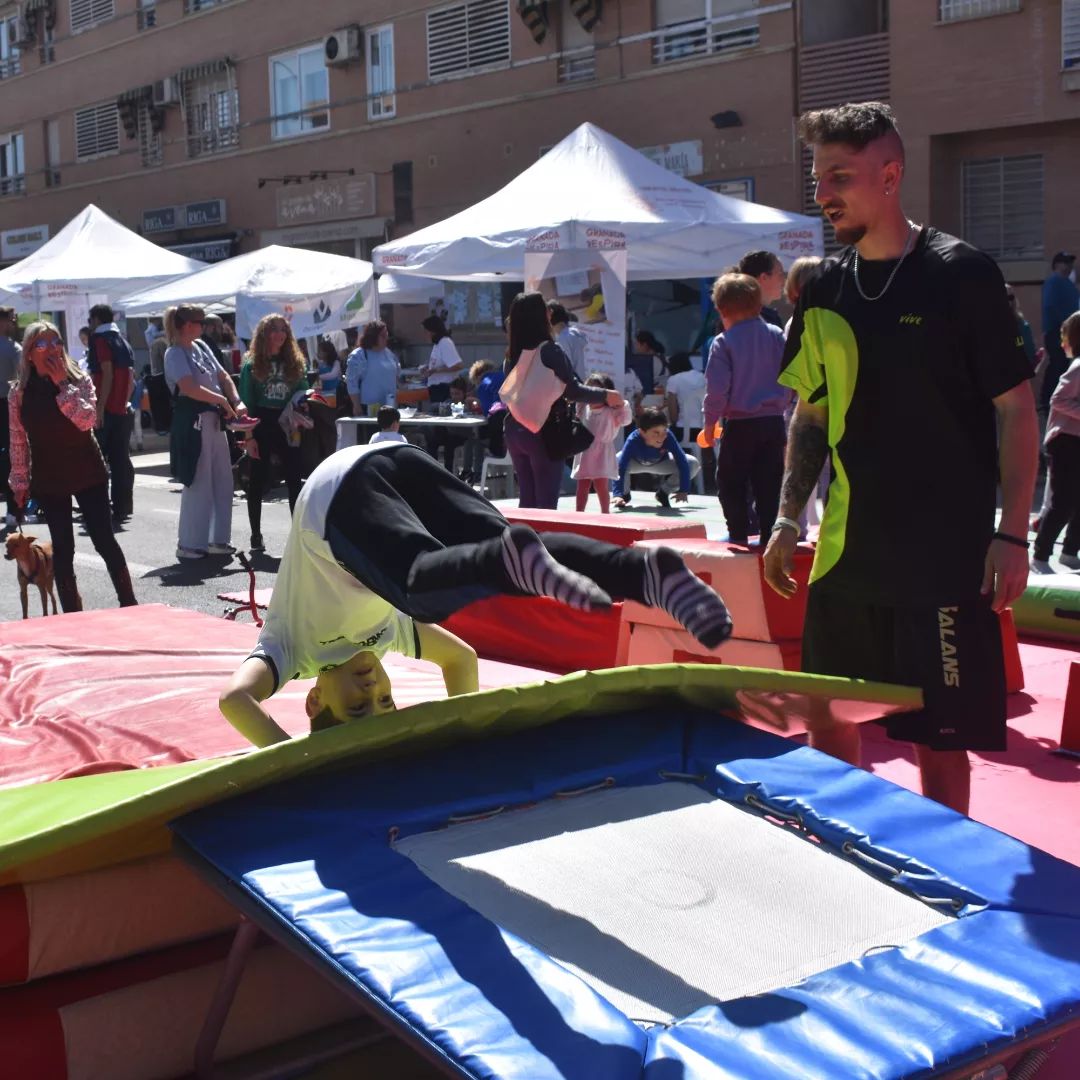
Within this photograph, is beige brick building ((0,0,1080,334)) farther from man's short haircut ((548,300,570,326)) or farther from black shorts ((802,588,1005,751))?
black shorts ((802,588,1005,751))

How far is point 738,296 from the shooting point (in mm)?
6672

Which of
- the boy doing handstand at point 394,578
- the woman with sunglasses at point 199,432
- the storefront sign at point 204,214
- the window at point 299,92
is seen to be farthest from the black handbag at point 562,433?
the storefront sign at point 204,214

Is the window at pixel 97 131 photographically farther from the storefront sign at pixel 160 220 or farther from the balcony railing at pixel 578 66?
the balcony railing at pixel 578 66

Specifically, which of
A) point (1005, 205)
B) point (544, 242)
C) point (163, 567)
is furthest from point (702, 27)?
point (163, 567)

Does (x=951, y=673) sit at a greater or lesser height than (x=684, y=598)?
lesser

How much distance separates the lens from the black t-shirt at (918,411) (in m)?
3.00

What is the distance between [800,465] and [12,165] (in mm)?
37380

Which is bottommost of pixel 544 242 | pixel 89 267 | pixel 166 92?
pixel 544 242

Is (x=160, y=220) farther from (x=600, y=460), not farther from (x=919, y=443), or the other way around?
(x=919, y=443)

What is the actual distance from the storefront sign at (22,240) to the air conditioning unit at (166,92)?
5870mm

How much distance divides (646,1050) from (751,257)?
545cm

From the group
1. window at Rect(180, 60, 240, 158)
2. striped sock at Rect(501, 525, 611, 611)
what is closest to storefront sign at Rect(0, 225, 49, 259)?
window at Rect(180, 60, 240, 158)

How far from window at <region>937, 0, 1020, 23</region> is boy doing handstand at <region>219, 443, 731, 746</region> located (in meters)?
15.2

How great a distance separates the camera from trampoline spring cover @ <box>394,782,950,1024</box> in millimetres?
2340
